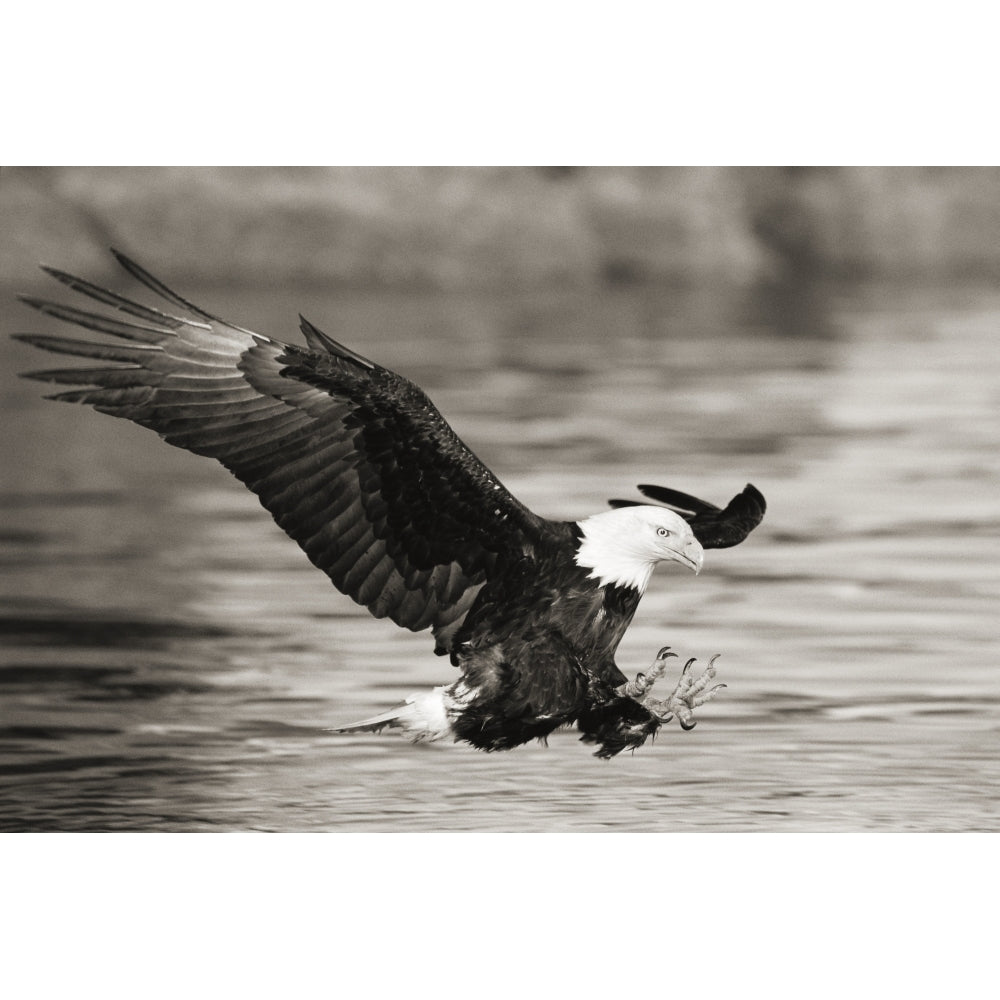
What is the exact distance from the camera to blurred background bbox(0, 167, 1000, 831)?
5051mm

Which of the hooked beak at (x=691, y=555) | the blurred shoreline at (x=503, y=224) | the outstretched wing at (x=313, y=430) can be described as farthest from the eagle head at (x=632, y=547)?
the blurred shoreline at (x=503, y=224)

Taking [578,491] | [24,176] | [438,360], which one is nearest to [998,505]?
[578,491]

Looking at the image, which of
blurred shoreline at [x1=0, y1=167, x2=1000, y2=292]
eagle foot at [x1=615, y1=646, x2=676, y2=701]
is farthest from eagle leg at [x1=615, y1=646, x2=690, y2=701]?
blurred shoreline at [x1=0, y1=167, x2=1000, y2=292]

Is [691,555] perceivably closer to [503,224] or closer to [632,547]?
[632,547]

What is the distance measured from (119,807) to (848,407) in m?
1.97

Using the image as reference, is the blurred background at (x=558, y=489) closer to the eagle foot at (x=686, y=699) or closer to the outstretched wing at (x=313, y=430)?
the eagle foot at (x=686, y=699)

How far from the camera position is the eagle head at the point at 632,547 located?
4.75m

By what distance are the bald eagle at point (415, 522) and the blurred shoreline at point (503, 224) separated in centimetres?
50

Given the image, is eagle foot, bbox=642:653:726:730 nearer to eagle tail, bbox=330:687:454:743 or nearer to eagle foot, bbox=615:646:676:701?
eagle foot, bbox=615:646:676:701

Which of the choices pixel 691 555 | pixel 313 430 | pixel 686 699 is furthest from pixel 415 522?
pixel 686 699

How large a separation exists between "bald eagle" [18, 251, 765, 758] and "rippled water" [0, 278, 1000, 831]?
144 millimetres

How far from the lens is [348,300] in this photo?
546cm

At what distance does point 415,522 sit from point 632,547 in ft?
1.46

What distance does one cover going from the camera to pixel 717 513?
4.98 meters
